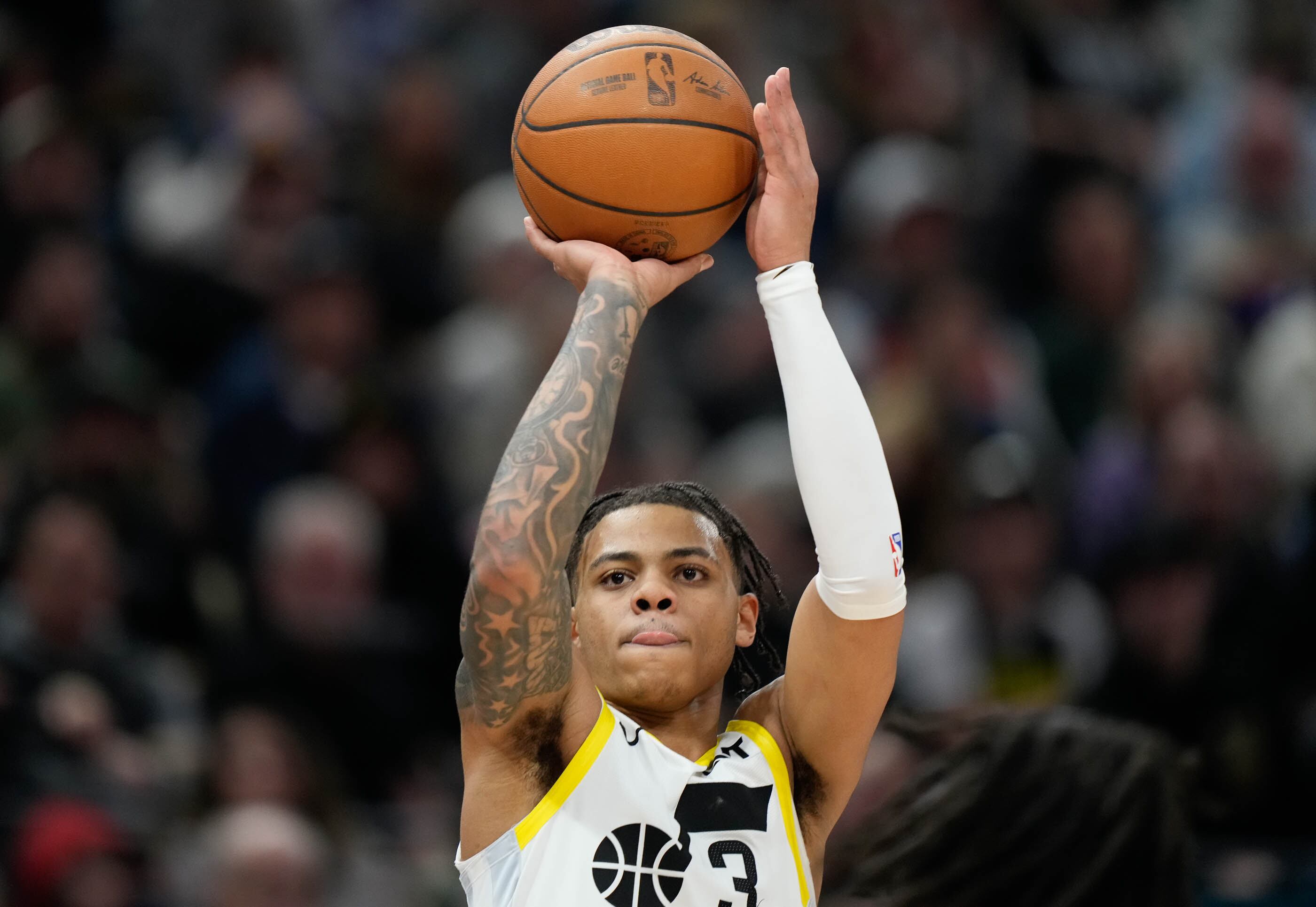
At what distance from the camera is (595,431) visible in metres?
3.16

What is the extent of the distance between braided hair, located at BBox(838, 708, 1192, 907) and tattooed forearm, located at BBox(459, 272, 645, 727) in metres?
1.08

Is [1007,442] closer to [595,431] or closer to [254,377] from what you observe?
[254,377]

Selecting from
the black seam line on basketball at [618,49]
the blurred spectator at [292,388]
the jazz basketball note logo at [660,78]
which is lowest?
the jazz basketball note logo at [660,78]

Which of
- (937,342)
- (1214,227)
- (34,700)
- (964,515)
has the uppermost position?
(1214,227)

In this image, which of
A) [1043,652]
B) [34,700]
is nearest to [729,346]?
[1043,652]

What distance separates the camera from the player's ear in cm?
358

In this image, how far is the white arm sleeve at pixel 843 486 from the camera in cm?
324

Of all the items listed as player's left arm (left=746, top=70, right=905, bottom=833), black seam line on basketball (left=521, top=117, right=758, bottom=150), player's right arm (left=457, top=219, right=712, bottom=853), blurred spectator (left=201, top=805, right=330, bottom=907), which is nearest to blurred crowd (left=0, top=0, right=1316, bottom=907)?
blurred spectator (left=201, top=805, right=330, bottom=907)

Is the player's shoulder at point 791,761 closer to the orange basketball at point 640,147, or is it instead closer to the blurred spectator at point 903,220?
the orange basketball at point 640,147

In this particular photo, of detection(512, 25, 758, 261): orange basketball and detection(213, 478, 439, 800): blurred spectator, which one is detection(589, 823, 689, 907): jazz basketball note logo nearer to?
detection(512, 25, 758, 261): orange basketball

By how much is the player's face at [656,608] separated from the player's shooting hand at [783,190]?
0.58 metres

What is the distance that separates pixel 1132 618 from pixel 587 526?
3.59 m

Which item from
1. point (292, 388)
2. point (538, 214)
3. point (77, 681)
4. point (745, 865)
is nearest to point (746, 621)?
point (745, 865)

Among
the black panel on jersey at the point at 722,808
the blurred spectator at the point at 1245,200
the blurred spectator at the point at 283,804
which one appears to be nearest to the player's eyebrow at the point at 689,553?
the black panel on jersey at the point at 722,808
